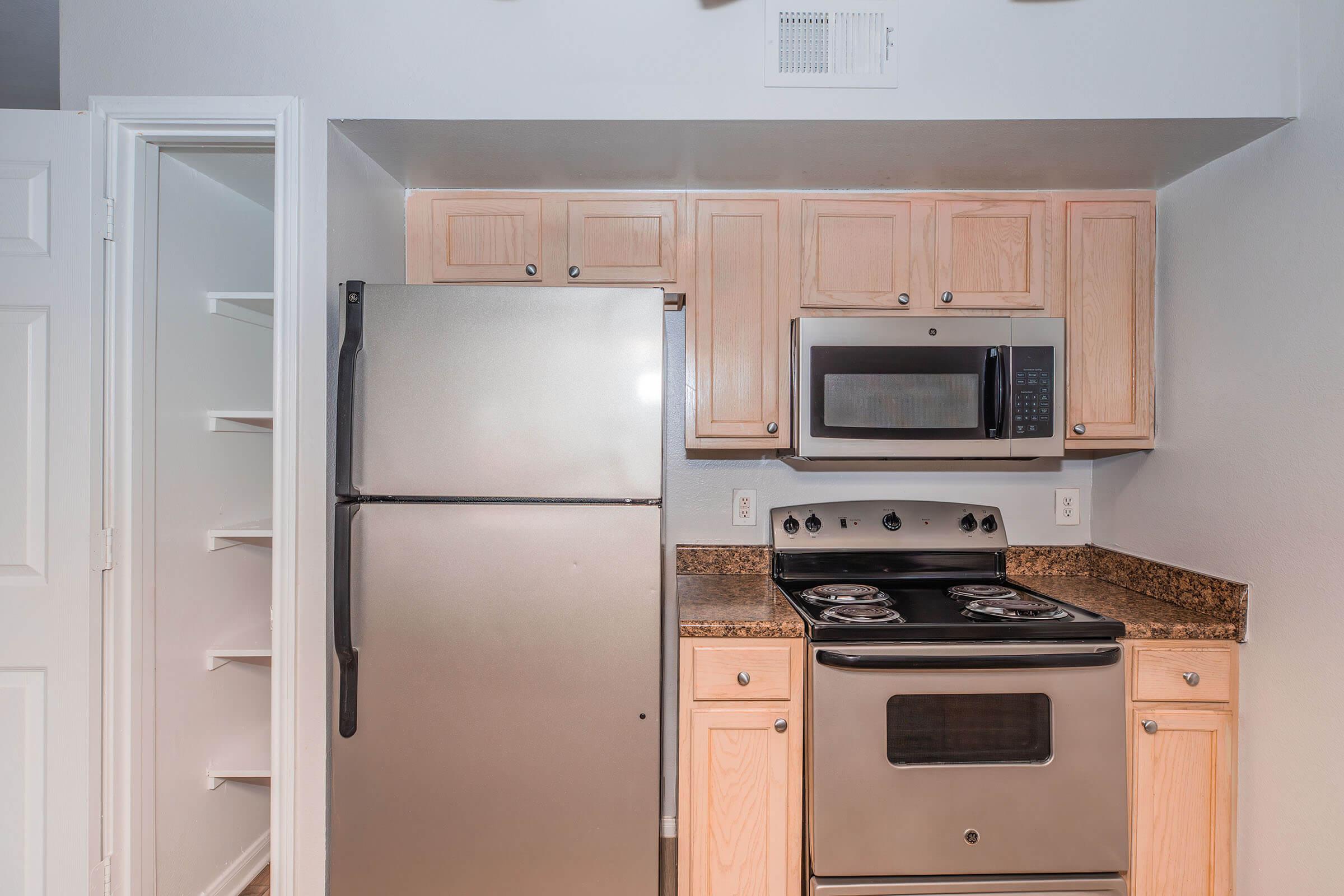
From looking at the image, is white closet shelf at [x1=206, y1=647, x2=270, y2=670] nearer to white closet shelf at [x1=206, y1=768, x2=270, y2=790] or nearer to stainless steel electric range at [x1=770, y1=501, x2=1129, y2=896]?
white closet shelf at [x1=206, y1=768, x2=270, y2=790]

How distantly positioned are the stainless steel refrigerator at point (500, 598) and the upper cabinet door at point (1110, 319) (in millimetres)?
1265

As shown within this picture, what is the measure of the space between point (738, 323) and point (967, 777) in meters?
1.31

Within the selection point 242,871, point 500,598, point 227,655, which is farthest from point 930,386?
point 242,871

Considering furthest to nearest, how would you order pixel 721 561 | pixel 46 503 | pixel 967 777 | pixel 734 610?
pixel 721 561 < pixel 734 610 < pixel 967 777 < pixel 46 503

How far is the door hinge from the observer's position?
59.2 inches

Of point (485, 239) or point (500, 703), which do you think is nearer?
point (500, 703)

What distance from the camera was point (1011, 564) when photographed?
87.4 inches

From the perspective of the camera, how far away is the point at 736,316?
193 cm

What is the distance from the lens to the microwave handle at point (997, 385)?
188 cm

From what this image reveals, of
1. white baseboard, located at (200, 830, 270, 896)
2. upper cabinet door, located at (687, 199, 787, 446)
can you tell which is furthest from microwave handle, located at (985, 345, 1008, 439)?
white baseboard, located at (200, 830, 270, 896)

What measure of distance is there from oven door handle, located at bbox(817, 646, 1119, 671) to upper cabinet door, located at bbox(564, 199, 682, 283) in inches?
45.3

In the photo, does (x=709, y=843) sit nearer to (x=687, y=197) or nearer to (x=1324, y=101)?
(x=687, y=197)

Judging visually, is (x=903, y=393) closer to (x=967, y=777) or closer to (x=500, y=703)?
(x=967, y=777)

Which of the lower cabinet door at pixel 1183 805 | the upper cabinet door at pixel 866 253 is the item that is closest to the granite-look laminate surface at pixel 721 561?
the upper cabinet door at pixel 866 253
